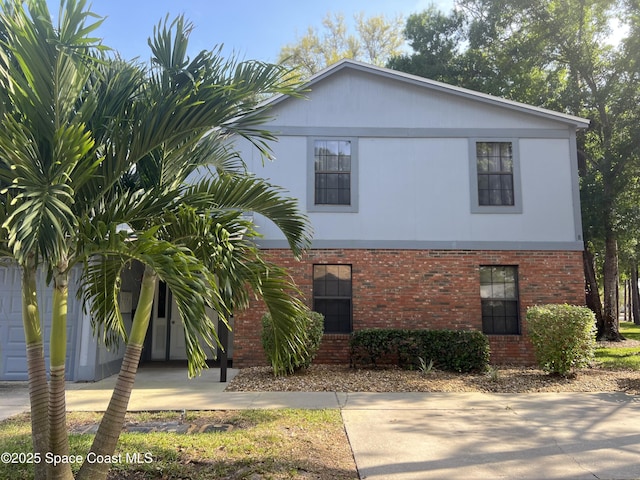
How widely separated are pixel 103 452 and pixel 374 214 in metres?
8.69

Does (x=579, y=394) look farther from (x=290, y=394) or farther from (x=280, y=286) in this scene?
(x=280, y=286)

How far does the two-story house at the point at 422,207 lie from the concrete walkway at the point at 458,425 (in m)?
3.19

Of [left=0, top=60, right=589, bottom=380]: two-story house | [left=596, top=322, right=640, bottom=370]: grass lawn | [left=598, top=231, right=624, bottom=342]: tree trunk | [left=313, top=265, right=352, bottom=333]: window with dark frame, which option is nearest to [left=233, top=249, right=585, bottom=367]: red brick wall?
[left=0, top=60, right=589, bottom=380]: two-story house

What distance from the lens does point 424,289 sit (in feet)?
38.0

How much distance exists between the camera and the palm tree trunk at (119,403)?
13.2ft

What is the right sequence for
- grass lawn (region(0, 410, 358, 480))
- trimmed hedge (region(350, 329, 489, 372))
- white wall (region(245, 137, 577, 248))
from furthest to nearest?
white wall (region(245, 137, 577, 248)) < trimmed hedge (region(350, 329, 489, 372)) < grass lawn (region(0, 410, 358, 480))

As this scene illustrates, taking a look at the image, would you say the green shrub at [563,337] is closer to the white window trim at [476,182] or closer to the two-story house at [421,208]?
the two-story house at [421,208]

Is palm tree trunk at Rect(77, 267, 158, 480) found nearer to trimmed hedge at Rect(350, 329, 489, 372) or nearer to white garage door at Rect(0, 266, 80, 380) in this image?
white garage door at Rect(0, 266, 80, 380)

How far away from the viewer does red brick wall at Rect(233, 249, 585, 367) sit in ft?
37.4

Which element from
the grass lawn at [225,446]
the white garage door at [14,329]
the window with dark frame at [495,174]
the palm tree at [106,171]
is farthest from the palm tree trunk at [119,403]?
the window with dark frame at [495,174]

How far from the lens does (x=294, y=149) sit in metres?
11.9

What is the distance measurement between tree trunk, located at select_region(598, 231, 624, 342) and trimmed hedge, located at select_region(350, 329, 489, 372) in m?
11.6

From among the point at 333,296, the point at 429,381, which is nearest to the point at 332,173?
the point at 333,296

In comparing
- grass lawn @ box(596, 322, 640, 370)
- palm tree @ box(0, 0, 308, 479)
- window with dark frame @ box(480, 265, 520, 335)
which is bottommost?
grass lawn @ box(596, 322, 640, 370)
